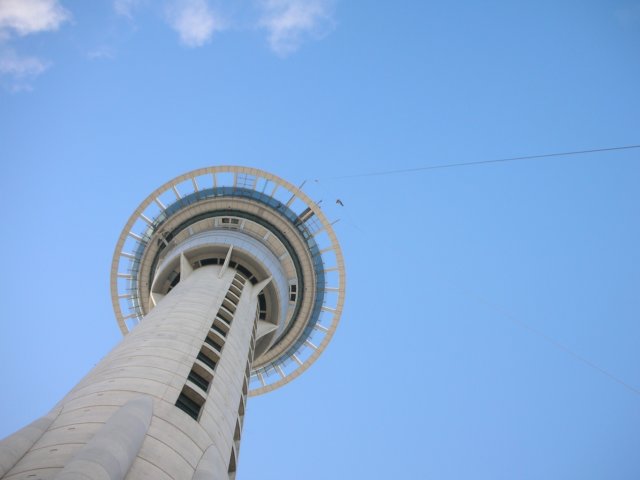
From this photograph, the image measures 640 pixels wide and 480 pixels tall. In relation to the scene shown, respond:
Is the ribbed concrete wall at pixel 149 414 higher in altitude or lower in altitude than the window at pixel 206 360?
lower

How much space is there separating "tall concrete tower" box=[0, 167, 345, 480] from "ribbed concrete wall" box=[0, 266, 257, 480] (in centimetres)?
5

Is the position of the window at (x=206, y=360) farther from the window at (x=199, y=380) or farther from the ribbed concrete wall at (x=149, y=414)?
the window at (x=199, y=380)

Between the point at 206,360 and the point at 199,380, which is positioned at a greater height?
the point at 206,360

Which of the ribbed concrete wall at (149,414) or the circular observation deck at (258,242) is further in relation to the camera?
the circular observation deck at (258,242)

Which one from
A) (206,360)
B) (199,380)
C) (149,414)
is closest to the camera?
(149,414)

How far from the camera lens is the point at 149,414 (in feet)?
47.9

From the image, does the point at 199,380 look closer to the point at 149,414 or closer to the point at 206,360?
the point at 206,360

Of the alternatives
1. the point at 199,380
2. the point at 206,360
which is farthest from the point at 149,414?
the point at 206,360

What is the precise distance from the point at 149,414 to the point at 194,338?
627cm

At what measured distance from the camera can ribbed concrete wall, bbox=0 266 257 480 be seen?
462 inches

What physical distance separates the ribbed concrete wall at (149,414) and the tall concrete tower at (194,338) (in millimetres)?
46

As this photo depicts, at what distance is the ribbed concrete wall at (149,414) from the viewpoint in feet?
38.5

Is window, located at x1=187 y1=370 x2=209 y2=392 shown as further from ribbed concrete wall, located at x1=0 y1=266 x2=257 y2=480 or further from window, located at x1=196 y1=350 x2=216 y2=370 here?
window, located at x1=196 y1=350 x2=216 y2=370

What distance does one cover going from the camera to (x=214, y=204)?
127 ft
